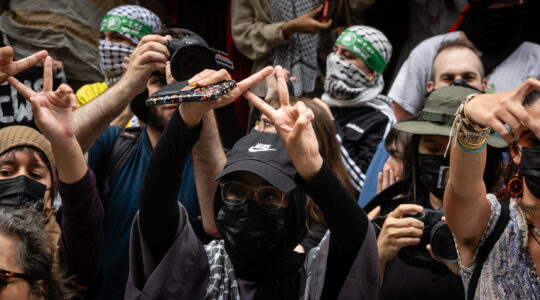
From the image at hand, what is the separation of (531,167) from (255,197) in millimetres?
936

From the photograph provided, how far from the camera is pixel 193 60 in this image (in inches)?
87.4

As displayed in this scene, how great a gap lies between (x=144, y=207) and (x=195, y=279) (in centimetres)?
31

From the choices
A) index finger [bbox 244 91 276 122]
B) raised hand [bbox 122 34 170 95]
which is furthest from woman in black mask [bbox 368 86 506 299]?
raised hand [bbox 122 34 170 95]

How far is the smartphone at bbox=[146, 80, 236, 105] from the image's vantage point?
191cm

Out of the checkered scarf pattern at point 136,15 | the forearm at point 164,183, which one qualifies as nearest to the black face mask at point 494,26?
the checkered scarf pattern at point 136,15

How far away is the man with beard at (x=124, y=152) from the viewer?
2.50m

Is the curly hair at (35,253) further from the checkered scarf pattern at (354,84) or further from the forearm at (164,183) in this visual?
the checkered scarf pattern at (354,84)

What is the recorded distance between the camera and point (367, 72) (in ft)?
13.3

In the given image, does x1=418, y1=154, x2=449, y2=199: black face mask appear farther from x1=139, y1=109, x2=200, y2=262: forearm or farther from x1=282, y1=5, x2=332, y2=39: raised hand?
x1=282, y1=5, x2=332, y2=39: raised hand

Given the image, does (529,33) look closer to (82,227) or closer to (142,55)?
(142,55)

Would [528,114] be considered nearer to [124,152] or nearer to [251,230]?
[251,230]

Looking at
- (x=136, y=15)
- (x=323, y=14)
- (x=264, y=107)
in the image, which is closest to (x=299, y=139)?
Answer: (x=264, y=107)

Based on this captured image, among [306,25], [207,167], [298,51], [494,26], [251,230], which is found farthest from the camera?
[298,51]

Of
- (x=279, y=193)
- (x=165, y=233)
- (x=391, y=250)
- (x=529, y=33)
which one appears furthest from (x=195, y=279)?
(x=529, y=33)
